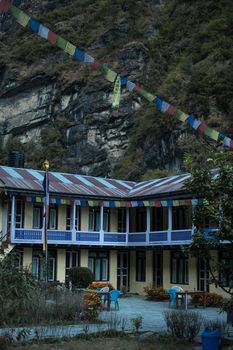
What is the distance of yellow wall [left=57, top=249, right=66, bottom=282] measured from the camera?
1253 inches

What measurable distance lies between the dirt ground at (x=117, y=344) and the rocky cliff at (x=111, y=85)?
30083 mm

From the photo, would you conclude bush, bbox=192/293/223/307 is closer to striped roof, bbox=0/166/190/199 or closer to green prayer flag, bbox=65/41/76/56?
striped roof, bbox=0/166/190/199

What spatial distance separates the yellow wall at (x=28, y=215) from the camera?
31.1 m

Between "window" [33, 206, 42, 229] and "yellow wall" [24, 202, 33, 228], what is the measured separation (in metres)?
0.30

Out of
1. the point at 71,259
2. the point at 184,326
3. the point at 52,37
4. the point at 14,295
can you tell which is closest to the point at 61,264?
the point at 71,259

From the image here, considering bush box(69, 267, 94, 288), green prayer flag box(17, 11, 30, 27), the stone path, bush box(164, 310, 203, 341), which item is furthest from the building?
green prayer flag box(17, 11, 30, 27)

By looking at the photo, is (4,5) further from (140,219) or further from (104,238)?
(140,219)

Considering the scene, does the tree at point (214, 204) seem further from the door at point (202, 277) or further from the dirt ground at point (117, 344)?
the door at point (202, 277)

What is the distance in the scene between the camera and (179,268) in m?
31.4

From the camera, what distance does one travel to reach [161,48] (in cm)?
6041

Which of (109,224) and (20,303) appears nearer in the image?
(20,303)

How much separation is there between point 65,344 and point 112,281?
2089cm

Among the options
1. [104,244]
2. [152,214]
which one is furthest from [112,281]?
[152,214]

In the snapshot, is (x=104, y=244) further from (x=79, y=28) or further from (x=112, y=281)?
(x=79, y=28)
